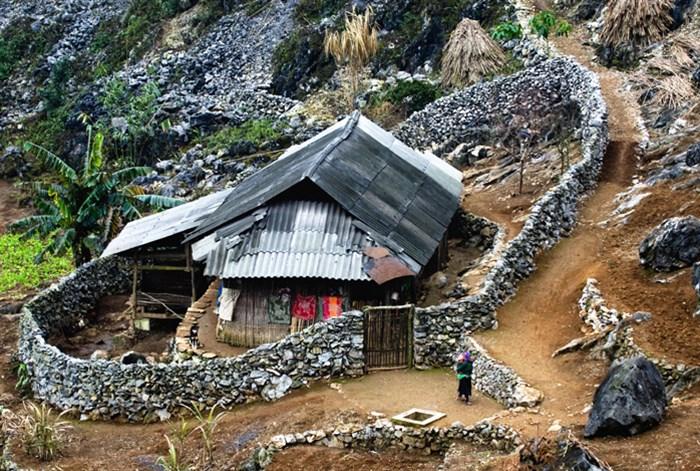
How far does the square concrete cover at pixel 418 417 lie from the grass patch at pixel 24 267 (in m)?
24.0

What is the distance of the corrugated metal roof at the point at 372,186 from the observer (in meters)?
24.6

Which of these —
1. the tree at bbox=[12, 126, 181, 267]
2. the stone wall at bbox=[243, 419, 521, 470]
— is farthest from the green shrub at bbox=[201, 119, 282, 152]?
the stone wall at bbox=[243, 419, 521, 470]

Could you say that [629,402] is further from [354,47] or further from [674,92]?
[354,47]

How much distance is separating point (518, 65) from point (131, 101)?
1142 inches

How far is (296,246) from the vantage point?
23938mm

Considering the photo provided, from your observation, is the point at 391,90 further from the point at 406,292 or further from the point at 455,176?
the point at 406,292

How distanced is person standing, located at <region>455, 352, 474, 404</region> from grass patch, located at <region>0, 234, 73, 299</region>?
23.9m

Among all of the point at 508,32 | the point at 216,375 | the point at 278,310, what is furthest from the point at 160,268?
the point at 508,32

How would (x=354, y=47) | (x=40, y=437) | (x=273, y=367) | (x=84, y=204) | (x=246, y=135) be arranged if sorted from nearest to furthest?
(x=40, y=437) → (x=273, y=367) → (x=84, y=204) → (x=354, y=47) → (x=246, y=135)

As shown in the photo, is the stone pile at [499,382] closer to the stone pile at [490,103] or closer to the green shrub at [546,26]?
the stone pile at [490,103]

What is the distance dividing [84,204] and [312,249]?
38.1ft

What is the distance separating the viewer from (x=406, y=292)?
24.7 metres

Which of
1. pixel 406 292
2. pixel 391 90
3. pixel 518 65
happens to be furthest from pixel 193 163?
pixel 406 292

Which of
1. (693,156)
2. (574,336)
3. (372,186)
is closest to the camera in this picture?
(574,336)
